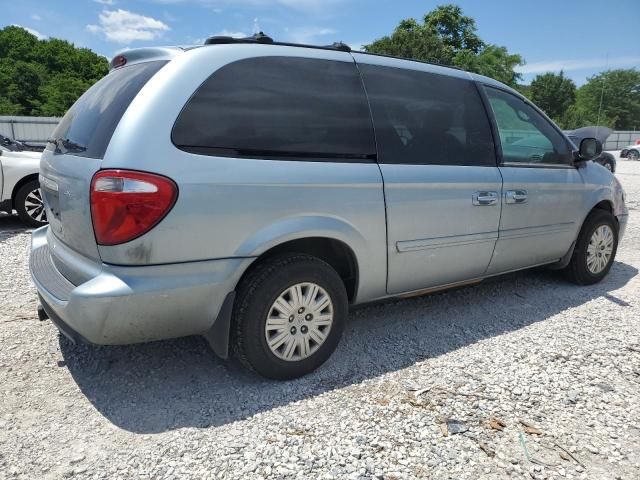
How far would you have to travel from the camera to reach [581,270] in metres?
4.62

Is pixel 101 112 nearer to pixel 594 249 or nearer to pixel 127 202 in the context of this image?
pixel 127 202

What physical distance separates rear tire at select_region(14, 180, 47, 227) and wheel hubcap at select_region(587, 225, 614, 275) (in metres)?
6.86

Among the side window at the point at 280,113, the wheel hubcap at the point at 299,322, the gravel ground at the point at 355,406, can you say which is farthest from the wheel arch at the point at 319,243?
the gravel ground at the point at 355,406

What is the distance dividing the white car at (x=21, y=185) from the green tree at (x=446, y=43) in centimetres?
3600

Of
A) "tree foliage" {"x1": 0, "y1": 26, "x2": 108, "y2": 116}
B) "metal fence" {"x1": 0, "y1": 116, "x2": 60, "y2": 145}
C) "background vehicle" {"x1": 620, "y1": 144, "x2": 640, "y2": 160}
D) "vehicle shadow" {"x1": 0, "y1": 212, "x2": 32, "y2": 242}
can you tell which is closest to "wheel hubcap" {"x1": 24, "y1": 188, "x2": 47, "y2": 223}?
"vehicle shadow" {"x1": 0, "y1": 212, "x2": 32, "y2": 242}

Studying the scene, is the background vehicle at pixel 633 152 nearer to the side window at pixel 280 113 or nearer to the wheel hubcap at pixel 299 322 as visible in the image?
the side window at pixel 280 113

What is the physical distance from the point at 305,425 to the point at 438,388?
85cm

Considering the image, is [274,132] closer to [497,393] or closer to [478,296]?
[497,393]

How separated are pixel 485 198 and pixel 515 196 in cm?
39

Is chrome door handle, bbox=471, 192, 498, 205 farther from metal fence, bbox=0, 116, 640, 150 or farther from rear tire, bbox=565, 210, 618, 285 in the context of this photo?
metal fence, bbox=0, 116, 640, 150

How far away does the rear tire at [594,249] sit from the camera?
15.0 ft

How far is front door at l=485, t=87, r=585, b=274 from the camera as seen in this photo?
12.4 feet

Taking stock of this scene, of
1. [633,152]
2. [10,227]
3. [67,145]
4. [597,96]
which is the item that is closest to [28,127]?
[10,227]

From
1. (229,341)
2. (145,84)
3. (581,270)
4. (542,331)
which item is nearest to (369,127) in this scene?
(145,84)
